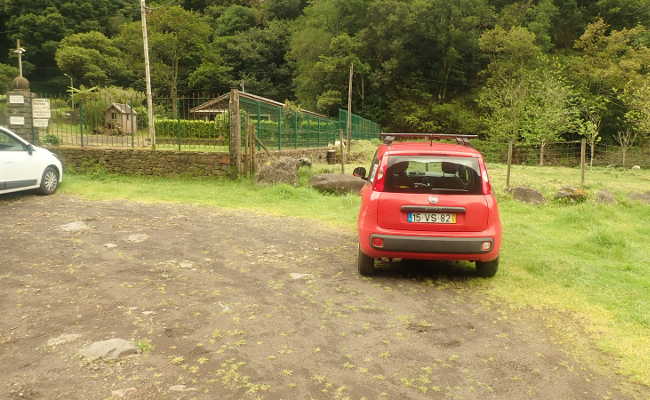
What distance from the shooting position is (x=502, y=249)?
771cm

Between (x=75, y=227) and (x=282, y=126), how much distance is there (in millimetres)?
9980

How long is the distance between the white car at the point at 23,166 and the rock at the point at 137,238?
468 cm

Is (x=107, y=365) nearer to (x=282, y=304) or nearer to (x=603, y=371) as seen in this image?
(x=282, y=304)

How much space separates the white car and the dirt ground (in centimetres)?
374

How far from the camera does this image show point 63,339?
4121 millimetres

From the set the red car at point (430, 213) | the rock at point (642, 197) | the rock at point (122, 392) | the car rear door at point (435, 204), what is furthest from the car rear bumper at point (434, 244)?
the rock at point (642, 197)

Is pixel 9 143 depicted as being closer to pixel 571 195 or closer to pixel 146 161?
pixel 146 161

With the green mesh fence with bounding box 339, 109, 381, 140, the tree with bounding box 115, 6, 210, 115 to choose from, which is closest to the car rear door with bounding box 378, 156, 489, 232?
the green mesh fence with bounding box 339, 109, 381, 140

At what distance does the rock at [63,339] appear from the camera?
4039 millimetres

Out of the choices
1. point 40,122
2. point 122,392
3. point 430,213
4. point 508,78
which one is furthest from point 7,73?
point 122,392

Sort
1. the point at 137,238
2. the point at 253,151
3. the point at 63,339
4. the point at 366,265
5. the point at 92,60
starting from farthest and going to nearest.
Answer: the point at 92,60, the point at 253,151, the point at 137,238, the point at 366,265, the point at 63,339

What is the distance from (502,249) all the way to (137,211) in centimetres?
717

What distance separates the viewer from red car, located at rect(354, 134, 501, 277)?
5590 millimetres

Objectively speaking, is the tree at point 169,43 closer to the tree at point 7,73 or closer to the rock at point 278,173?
the tree at point 7,73
